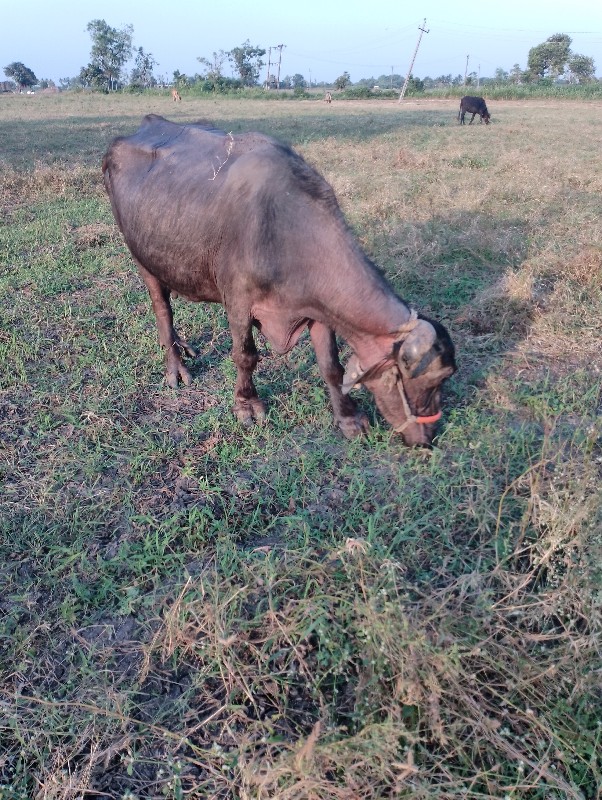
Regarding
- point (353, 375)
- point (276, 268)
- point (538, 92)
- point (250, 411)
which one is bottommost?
point (250, 411)

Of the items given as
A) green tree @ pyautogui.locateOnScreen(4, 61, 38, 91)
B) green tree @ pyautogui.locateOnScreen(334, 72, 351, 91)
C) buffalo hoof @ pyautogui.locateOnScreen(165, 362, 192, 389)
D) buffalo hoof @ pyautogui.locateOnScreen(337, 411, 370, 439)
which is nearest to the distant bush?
green tree @ pyautogui.locateOnScreen(334, 72, 351, 91)

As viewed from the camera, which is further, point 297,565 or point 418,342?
point 418,342

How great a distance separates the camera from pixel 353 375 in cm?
321

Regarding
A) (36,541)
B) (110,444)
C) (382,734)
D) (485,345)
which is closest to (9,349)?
(110,444)

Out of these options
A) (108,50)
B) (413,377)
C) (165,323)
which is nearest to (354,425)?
(413,377)

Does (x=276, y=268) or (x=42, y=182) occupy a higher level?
(x=276, y=268)

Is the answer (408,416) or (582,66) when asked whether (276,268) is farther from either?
(582,66)

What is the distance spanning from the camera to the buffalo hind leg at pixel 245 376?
12.3ft

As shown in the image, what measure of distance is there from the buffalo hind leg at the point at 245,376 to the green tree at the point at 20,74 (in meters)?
82.7

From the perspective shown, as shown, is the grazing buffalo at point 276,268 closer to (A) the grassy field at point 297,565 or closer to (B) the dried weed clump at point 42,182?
(A) the grassy field at point 297,565

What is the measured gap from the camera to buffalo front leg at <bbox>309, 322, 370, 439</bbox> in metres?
3.56

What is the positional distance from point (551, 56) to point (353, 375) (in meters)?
71.3

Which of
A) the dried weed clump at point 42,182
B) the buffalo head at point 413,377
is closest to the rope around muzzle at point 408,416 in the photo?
the buffalo head at point 413,377

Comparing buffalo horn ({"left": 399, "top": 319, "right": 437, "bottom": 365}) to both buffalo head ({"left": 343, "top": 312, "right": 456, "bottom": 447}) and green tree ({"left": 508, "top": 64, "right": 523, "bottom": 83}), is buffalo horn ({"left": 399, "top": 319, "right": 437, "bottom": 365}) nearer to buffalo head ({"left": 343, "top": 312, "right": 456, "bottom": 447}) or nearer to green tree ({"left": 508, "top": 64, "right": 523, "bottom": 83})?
buffalo head ({"left": 343, "top": 312, "right": 456, "bottom": 447})
